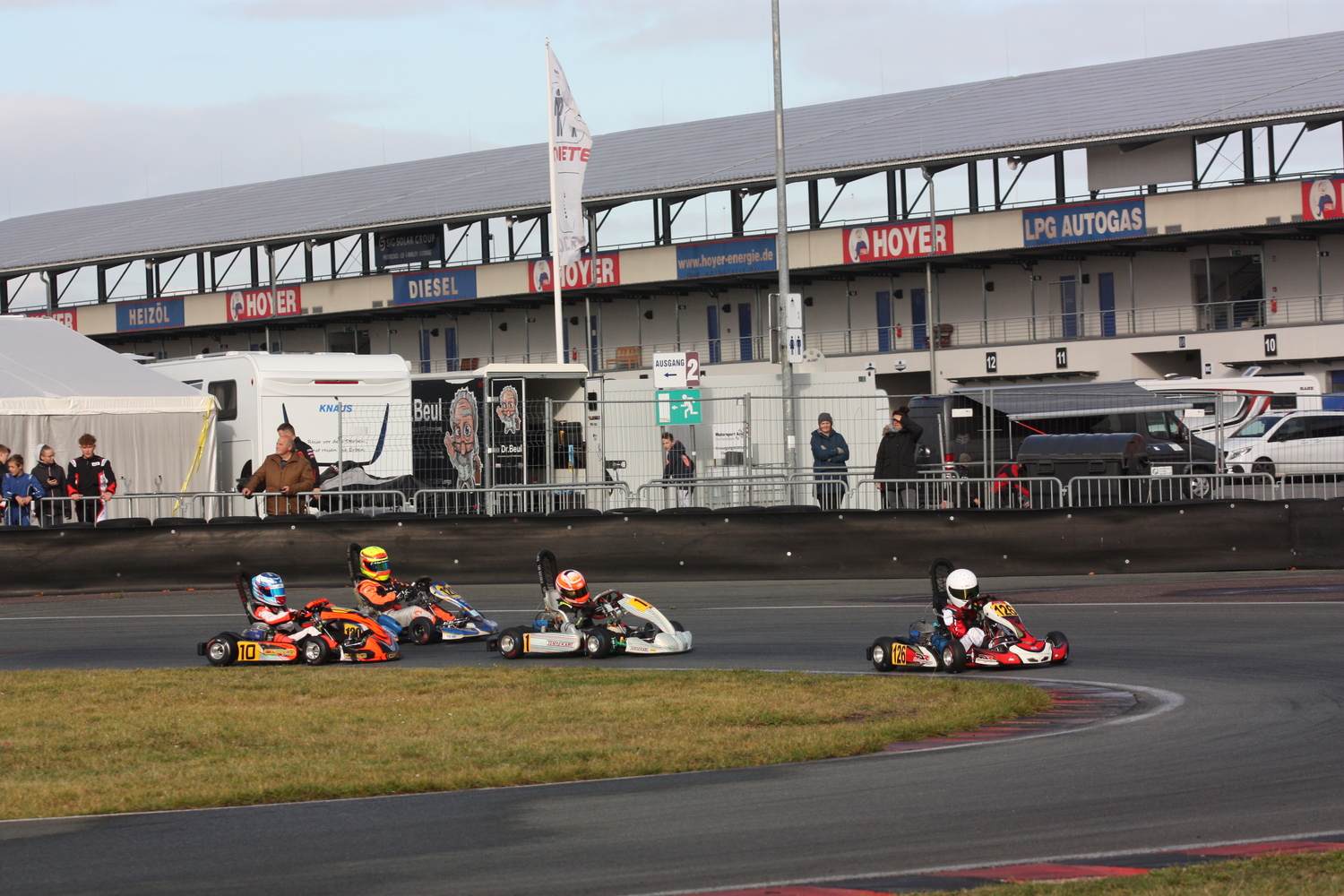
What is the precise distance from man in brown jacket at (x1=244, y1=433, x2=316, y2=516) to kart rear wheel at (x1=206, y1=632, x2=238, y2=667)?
713 cm

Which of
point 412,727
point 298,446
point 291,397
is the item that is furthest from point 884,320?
point 412,727

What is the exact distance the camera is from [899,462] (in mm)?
19547

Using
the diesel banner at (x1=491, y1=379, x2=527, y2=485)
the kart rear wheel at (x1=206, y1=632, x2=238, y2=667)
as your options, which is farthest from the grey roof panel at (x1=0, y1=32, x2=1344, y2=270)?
the kart rear wheel at (x1=206, y1=632, x2=238, y2=667)

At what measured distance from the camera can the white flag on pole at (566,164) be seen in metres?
29.3

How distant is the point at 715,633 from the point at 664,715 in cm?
453

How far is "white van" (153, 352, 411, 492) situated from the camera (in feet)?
82.9

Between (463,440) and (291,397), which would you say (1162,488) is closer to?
(463,440)

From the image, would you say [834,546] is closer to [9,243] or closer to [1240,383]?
[1240,383]

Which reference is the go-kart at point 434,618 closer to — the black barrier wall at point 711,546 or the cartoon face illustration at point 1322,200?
the black barrier wall at point 711,546

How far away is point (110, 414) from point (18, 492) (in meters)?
3.58

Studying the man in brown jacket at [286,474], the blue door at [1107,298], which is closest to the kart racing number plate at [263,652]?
the man in brown jacket at [286,474]

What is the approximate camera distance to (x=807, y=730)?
348 inches

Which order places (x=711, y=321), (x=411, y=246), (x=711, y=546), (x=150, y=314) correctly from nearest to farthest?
(x=711, y=546) → (x=711, y=321) → (x=411, y=246) → (x=150, y=314)

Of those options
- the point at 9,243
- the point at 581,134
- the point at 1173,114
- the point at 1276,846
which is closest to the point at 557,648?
the point at 1276,846
